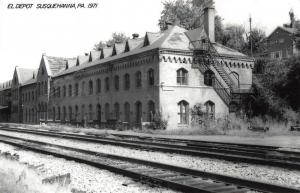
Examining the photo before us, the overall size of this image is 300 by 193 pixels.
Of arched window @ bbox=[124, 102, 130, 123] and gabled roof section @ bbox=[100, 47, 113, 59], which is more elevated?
gabled roof section @ bbox=[100, 47, 113, 59]

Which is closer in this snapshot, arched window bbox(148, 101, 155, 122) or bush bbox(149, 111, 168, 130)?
bush bbox(149, 111, 168, 130)

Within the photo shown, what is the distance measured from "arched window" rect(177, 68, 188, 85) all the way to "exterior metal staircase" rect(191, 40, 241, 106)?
1138 mm

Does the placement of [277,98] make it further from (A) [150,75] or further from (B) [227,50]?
(A) [150,75]

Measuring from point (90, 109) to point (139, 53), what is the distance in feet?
43.8

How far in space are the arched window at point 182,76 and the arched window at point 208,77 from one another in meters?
2.31

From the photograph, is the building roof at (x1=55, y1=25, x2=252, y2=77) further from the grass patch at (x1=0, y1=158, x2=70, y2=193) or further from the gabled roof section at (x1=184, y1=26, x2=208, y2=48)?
the grass patch at (x1=0, y1=158, x2=70, y2=193)

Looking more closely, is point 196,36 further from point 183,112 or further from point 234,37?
point 234,37

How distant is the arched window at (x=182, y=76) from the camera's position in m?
32.3

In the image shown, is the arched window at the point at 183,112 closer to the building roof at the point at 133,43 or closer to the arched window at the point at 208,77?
the arched window at the point at 208,77

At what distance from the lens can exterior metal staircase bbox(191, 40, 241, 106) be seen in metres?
33.1

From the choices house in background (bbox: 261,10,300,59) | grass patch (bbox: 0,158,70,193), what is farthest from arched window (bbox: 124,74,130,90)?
house in background (bbox: 261,10,300,59)

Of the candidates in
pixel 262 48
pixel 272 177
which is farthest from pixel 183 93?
pixel 262 48

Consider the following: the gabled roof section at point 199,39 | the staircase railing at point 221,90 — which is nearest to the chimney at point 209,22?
the gabled roof section at point 199,39

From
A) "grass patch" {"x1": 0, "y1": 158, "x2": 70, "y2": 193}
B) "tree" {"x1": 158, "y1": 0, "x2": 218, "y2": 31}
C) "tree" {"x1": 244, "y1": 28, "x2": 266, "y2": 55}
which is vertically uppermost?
"tree" {"x1": 158, "y1": 0, "x2": 218, "y2": 31}
